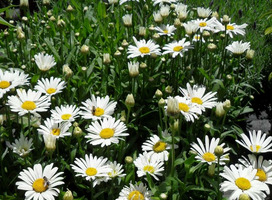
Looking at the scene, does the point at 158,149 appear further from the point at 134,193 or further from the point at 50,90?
the point at 50,90

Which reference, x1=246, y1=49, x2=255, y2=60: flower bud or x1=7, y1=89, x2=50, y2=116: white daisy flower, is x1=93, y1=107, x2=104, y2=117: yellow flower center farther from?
x1=246, y1=49, x2=255, y2=60: flower bud

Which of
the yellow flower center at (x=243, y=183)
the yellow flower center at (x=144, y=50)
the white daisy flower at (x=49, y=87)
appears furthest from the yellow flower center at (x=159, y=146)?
the yellow flower center at (x=144, y=50)

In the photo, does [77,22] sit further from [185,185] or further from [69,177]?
[185,185]

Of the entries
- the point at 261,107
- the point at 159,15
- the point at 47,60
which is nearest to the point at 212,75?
the point at 159,15

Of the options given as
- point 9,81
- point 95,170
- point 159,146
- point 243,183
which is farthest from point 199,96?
point 9,81

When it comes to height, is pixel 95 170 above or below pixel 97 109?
below

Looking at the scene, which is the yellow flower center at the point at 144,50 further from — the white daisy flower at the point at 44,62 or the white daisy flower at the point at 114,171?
the white daisy flower at the point at 114,171
